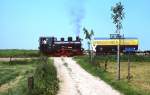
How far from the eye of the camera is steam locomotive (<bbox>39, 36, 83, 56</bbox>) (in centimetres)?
8631

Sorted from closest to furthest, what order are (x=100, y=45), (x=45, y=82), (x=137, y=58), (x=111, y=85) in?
(x=45, y=82) < (x=111, y=85) < (x=137, y=58) < (x=100, y=45)

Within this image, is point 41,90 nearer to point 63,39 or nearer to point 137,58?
point 137,58

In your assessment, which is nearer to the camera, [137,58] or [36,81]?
[36,81]

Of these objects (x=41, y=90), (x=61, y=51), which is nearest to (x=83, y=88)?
(x=41, y=90)

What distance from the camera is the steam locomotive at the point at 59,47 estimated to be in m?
86.3

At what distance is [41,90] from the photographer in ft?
84.7

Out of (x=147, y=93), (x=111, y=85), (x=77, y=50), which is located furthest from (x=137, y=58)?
(x=147, y=93)

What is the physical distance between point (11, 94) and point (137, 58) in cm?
5221

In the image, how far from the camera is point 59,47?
87250mm

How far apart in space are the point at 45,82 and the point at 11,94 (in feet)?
11.9

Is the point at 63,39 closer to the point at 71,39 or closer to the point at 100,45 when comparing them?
the point at 71,39

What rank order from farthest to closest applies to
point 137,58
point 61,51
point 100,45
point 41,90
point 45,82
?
point 100,45, point 61,51, point 137,58, point 45,82, point 41,90

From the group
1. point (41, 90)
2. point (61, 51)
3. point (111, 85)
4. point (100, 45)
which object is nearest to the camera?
point (41, 90)

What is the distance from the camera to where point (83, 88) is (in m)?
29.8
